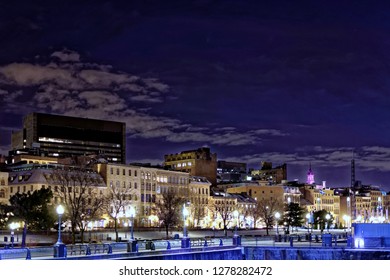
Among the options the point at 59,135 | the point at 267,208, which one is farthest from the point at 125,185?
the point at 59,135

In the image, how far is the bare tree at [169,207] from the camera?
345 feet

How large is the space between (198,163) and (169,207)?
59.5 metres

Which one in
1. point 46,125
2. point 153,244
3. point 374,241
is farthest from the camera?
point 46,125

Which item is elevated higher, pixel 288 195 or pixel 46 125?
pixel 46 125

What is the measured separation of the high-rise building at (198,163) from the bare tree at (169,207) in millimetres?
38609

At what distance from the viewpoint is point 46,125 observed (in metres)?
191

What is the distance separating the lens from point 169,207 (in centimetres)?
10525

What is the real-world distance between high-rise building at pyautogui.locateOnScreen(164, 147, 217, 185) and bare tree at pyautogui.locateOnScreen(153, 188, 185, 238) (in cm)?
3861

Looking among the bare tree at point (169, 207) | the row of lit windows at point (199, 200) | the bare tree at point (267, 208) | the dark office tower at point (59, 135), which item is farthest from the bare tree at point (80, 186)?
the dark office tower at point (59, 135)

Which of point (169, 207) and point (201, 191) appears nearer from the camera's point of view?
point (169, 207)

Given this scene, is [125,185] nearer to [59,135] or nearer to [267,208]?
[267,208]
